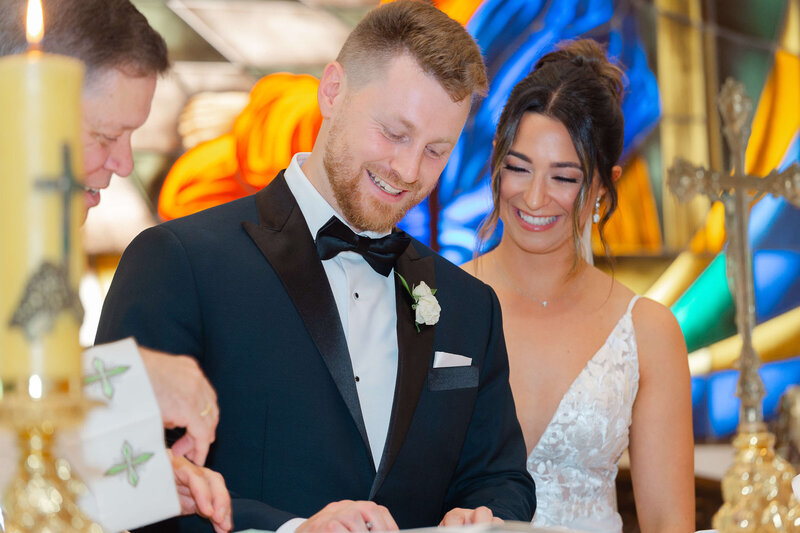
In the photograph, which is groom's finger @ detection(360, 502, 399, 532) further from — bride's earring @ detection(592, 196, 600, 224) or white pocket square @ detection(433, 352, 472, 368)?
bride's earring @ detection(592, 196, 600, 224)

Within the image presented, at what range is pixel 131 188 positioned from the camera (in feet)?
17.0

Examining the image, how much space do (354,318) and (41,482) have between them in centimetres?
157

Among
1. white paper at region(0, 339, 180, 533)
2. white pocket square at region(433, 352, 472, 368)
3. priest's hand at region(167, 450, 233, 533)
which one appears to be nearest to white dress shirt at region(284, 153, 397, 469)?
white pocket square at region(433, 352, 472, 368)

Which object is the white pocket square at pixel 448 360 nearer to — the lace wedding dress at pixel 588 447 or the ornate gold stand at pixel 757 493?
the ornate gold stand at pixel 757 493

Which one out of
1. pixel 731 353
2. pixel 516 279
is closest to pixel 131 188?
pixel 516 279

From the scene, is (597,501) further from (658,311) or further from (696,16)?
(696,16)

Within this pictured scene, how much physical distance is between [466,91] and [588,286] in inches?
65.9

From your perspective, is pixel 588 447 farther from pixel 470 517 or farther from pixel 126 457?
pixel 126 457

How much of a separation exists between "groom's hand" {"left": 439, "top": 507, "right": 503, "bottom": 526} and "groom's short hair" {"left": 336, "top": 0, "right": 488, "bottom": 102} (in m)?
0.99

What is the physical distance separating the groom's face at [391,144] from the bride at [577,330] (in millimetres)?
1099

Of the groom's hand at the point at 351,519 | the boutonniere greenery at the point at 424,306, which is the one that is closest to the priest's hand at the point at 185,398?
the groom's hand at the point at 351,519

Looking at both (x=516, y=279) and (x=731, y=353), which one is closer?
(x=516, y=279)

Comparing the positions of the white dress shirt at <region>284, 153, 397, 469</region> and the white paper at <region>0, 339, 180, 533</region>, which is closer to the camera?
the white paper at <region>0, 339, 180, 533</region>

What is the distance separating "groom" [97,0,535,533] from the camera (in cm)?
216
